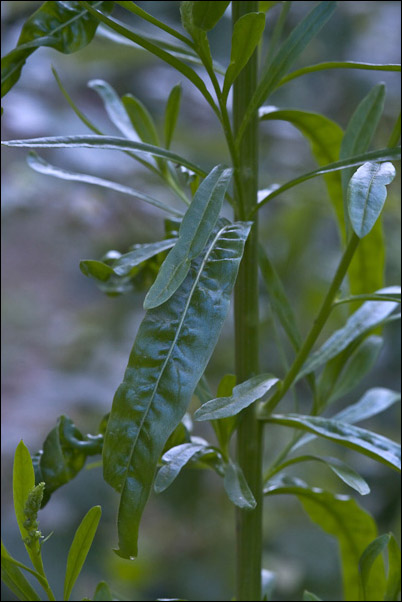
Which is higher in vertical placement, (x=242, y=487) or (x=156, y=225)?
(x=156, y=225)

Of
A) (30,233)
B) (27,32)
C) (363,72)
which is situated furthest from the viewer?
(30,233)

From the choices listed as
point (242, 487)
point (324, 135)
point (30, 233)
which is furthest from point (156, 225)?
point (30, 233)

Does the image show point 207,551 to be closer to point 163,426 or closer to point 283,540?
point 283,540

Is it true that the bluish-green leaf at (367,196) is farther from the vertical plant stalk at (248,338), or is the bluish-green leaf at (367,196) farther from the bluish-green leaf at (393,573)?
the bluish-green leaf at (393,573)

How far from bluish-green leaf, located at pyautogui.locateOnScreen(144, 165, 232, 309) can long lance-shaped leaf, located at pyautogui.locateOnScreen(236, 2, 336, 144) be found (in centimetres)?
5

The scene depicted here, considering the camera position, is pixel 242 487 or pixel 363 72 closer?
pixel 242 487

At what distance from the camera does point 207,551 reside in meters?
1.24

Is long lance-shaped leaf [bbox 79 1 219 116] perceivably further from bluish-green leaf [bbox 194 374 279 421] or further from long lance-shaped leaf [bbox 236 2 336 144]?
bluish-green leaf [bbox 194 374 279 421]

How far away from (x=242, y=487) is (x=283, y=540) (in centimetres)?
86

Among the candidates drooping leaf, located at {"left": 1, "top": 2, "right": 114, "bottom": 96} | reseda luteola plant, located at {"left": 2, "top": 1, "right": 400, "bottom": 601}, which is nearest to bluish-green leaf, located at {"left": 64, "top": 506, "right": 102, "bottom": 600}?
reseda luteola plant, located at {"left": 2, "top": 1, "right": 400, "bottom": 601}

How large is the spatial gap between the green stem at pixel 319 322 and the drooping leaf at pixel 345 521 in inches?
2.5

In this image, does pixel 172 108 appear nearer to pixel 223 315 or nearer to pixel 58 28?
pixel 58 28

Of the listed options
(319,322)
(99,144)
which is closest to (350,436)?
(319,322)

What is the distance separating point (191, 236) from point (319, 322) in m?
0.13
